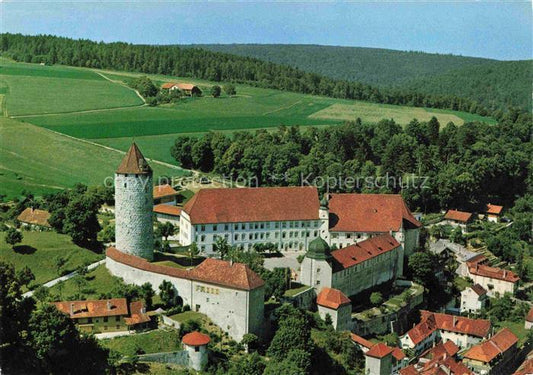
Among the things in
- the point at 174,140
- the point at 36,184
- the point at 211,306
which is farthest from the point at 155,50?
the point at 211,306

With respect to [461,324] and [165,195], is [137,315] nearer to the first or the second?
[461,324]

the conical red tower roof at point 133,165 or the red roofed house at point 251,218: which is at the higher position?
the conical red tower roof at point 133,165

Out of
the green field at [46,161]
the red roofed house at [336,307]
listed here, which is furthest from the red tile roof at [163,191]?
the red roofed house at [336,307]

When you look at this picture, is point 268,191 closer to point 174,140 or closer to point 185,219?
point 185,219

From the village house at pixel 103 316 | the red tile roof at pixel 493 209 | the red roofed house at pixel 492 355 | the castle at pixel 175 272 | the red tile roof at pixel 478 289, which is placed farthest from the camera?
the red tile roof at pixel 493 209

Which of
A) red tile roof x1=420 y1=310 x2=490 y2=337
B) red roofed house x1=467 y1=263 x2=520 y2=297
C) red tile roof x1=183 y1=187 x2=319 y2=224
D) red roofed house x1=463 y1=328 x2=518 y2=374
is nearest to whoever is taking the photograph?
red roofed house x1=463 y1=328 x2=518 y2=374

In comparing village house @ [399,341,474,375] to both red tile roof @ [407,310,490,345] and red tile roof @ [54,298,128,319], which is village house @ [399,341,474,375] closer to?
red tile roof @ [407,310,490,345]

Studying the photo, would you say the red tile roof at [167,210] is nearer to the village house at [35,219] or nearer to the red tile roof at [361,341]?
the village house at [35,219]

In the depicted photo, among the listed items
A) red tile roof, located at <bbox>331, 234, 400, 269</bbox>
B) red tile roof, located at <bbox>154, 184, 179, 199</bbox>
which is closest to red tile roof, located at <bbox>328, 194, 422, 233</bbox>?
red tile roof, located at <bbox>331, 234, 400, 269</bbox>
